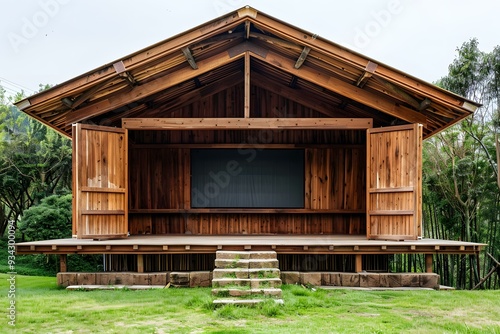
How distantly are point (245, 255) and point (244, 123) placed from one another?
279 cm

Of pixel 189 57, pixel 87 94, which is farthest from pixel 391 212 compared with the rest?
pixel 87 94

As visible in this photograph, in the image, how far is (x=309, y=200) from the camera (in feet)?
33.6

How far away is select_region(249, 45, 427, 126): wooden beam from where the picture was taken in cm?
860

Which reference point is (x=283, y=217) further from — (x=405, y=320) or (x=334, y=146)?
(x=405, y=320)

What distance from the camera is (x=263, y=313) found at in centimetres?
527

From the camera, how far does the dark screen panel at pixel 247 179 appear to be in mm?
10250

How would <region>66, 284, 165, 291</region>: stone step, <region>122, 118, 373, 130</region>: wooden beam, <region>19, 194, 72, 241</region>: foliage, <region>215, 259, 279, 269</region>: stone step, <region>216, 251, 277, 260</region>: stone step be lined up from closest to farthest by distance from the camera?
<region>215, 259, 279, 269</region>: stone step → <region>216, 251, 277, 260</region>: stone step → <region>66, 284, 165, 291</region>: stone step → <region>122, 118, 373, 130</region>: wooden beam → <region>19, 194, 72, 241</region>: foliage

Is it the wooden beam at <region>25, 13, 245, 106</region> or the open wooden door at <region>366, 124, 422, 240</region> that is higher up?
the wooden beam at <region>25, 13, 245, 106</region>

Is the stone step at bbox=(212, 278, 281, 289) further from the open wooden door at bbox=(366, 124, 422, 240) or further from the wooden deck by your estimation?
the open wooden door at bbox=(366, 124, 422, 240)

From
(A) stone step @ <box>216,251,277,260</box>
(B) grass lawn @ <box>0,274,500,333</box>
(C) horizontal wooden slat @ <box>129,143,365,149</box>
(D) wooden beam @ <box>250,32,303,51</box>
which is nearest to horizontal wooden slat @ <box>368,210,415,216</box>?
(B) grass lawn @ <box>0,274,500,333</box>

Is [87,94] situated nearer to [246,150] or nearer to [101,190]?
[101,190]

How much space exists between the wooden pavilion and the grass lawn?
3.78 feet

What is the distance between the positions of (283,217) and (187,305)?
16.1 ft

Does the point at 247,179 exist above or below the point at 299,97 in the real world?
below
